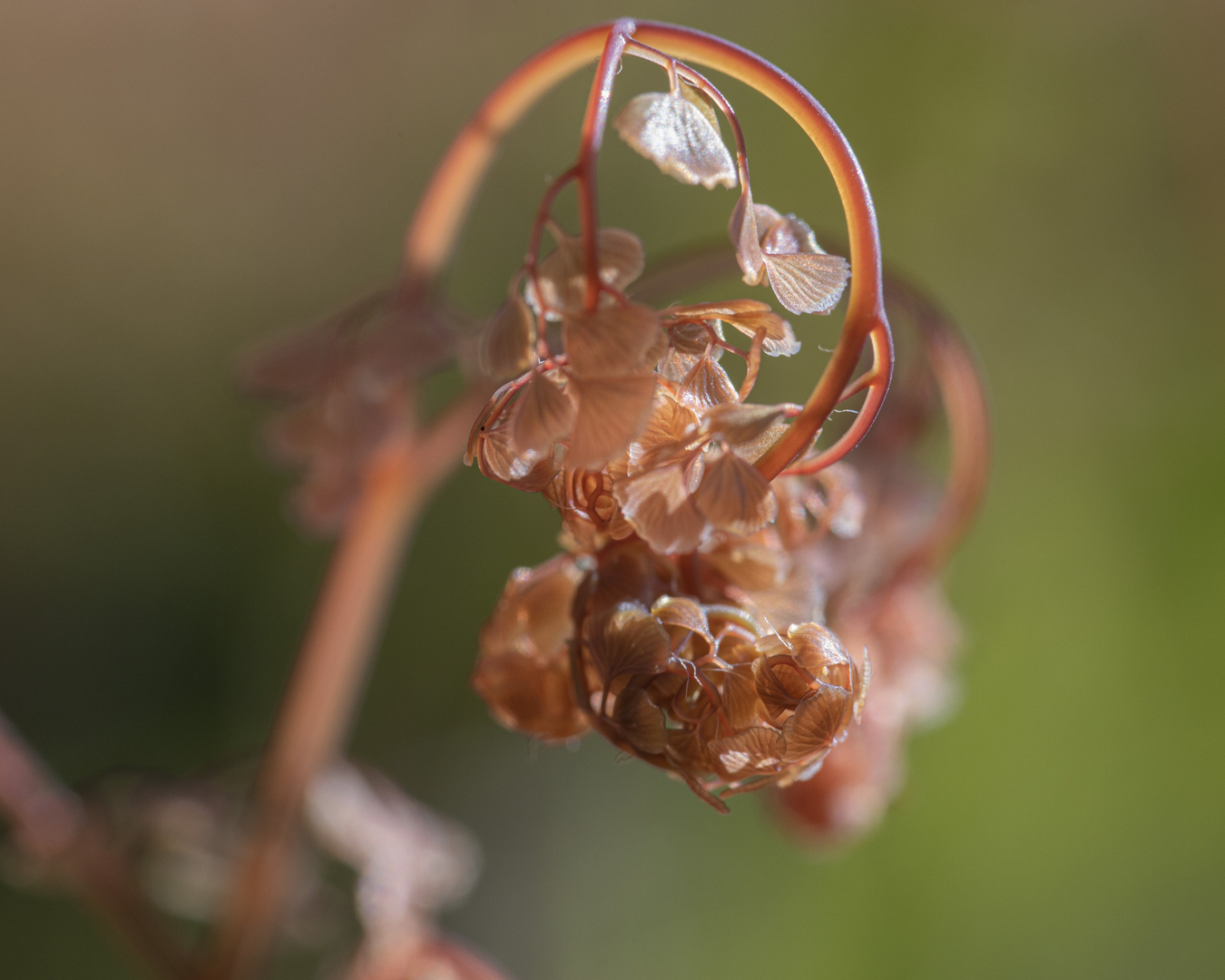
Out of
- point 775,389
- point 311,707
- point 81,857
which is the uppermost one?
point 775,389

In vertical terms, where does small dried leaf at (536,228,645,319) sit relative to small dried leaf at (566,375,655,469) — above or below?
above

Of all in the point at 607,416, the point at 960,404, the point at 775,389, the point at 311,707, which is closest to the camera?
the point at 607,416

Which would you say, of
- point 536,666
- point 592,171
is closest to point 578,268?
point 592,171

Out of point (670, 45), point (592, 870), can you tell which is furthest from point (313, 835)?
point (592, 870)

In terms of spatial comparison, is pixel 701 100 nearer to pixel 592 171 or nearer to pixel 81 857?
pixel 592 171

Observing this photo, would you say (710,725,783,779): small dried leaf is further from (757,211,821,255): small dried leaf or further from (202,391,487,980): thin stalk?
(202,391,487,980): thin stalk

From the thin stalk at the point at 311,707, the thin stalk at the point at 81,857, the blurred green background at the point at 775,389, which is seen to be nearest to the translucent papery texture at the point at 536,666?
the thin stalk at the point at 311,707

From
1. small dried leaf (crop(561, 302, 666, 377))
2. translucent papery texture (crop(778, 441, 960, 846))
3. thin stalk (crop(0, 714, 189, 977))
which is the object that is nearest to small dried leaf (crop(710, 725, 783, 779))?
small dried leaf (crop(561, 302, 666, 377))
